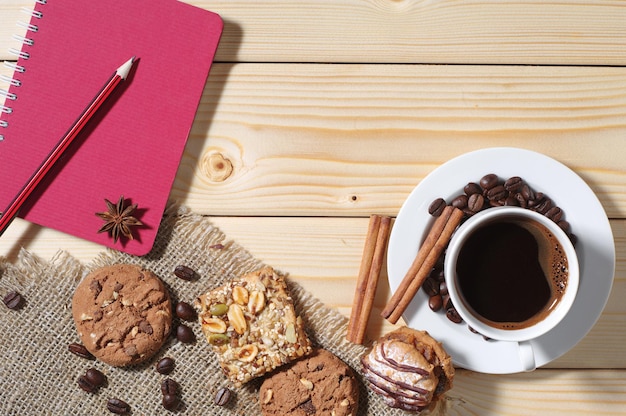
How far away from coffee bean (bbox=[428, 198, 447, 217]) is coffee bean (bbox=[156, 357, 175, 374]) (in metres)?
0.55

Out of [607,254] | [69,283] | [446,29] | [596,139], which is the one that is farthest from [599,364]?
[69,283]

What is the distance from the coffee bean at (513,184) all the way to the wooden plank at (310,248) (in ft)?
0.84

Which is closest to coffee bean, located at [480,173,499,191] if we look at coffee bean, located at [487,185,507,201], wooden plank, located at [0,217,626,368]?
coffee bean, located at [487,185,507,201]

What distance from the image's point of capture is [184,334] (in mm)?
1153

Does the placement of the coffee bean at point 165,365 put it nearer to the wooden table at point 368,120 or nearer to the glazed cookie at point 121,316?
the glazed cookie at point 121,316

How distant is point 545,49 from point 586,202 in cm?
32

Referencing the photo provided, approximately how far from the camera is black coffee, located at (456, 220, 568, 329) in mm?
1056

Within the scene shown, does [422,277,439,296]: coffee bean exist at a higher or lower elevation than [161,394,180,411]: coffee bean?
higher

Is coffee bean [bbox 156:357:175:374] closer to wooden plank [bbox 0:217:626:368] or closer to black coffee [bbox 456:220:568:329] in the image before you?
wooden plank [bbox 0:217:626:368]

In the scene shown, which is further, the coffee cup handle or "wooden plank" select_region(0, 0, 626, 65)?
"wooden plank" select_region(0, 0, 626, 65)

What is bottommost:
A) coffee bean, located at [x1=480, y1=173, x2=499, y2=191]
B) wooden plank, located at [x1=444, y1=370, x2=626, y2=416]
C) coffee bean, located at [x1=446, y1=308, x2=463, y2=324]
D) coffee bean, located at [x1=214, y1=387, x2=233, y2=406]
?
coffee bean, located at [x1=214, y1=387, x2=233, y2=406]

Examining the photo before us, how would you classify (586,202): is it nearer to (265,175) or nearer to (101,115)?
(265,175)

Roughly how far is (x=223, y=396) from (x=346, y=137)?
535 mm

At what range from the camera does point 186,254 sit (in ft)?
3.86
